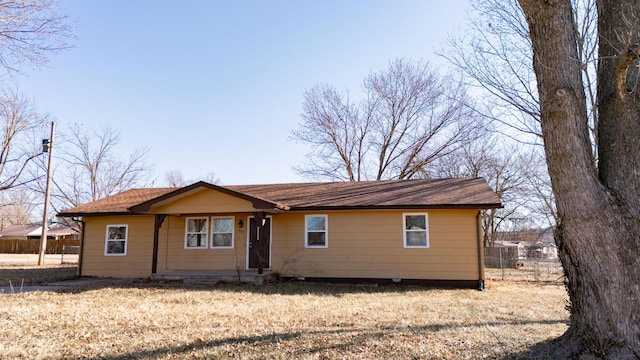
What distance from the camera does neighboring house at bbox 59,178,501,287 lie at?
11.8 metres

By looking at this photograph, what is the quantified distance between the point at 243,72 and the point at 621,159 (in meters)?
13.0

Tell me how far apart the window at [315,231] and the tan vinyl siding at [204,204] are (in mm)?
2197

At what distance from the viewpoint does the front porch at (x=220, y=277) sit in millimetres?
11906

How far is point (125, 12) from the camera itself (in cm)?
1047

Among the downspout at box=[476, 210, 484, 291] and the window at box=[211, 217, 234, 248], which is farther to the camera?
the window at box=[211, 217, 234, 248]

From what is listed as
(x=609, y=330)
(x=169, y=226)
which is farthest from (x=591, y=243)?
(x=169, y=226)

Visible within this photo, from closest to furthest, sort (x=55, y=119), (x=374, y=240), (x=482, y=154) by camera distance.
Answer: (x=374, y=240), (x=55, y=119), (x=482, y=154)

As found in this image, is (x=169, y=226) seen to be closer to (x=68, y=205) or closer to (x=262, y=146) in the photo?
(x=262, y=146)

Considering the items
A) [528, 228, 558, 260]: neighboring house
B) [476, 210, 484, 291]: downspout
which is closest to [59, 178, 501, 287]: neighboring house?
[476, 210, 484, 291]: downspout

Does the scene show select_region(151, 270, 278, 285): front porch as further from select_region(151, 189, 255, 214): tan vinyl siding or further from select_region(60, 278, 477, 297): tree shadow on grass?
select_region(151, 189, 255, 214): tan vinyl siding

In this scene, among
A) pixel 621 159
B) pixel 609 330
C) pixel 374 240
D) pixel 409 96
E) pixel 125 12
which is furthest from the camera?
pixel 409 96

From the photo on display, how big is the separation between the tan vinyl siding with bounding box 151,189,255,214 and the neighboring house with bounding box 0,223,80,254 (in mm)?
17417

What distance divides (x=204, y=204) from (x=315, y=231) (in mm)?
3624

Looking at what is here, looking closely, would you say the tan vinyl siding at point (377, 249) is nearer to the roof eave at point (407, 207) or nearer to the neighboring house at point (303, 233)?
the neighboring house at point (303, 233)
